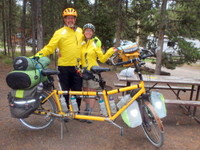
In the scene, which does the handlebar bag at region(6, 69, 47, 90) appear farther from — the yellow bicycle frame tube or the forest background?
the forest background

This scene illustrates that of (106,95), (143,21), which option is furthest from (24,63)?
(143,21)

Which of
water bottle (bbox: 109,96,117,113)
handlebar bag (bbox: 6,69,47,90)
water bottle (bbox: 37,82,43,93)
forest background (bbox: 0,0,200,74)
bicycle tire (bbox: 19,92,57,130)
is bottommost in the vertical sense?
bicycle tire (bbox: 19,92,57,130)

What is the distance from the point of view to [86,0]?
12.6 meters

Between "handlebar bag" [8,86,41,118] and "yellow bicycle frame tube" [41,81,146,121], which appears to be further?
"yellow bicycle frame tube" [41,81,146,121]

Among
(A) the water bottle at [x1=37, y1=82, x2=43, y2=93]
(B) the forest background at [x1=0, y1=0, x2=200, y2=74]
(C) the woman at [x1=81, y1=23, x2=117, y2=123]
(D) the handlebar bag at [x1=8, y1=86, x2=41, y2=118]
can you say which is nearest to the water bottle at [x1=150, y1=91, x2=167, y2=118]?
(C) the woman at [x1=81, y1=23, x2=117, y2=123]

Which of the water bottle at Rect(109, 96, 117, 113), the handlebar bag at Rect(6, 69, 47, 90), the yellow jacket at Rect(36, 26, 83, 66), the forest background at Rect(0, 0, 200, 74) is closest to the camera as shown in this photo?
the handlebar bag at Rect(6, 69, 47, 90)

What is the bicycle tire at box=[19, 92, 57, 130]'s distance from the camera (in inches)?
138

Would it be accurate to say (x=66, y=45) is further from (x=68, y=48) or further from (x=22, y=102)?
(x=22, y=102)

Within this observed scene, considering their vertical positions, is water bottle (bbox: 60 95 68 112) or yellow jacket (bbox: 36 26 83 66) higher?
yellow jacket (bbox: 36 26 83 66)

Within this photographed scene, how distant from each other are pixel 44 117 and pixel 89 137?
940 mm

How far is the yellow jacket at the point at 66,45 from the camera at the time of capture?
142 inches

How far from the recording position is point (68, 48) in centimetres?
373

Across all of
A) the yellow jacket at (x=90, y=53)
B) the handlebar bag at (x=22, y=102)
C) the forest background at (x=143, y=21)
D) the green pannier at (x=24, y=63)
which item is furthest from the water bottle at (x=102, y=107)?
the forest background at (x=143, y=21)

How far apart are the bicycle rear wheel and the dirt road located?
13 cm
